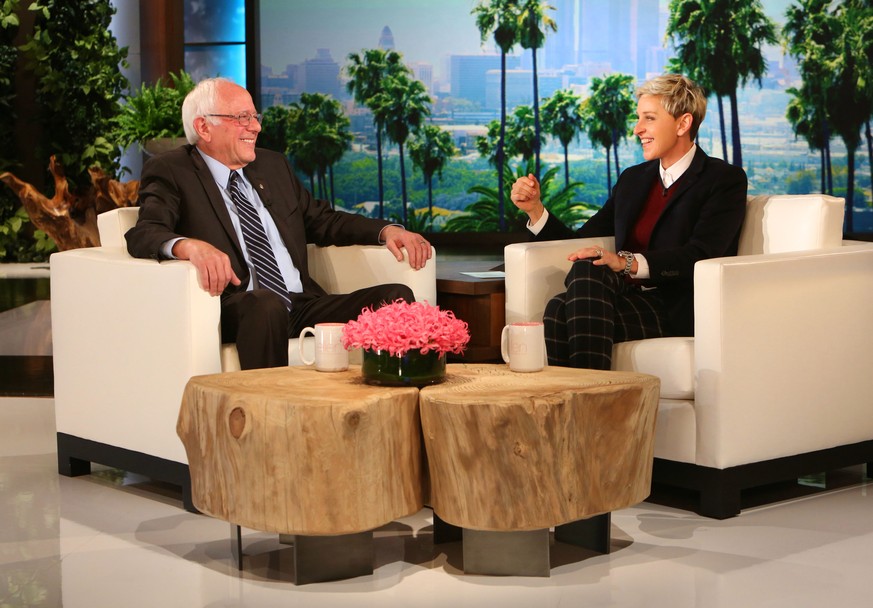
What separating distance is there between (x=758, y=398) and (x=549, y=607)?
40.7 inches

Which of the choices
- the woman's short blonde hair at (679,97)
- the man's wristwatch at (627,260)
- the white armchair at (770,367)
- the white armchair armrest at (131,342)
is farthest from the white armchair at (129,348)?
the white armchair at (770,367)

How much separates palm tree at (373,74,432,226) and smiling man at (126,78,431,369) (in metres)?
5.37

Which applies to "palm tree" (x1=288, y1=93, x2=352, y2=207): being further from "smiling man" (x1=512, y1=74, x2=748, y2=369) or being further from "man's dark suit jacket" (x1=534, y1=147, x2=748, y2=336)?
"man's dark suit jacket" (x1=534, y1=147, x2=748, y2=336)

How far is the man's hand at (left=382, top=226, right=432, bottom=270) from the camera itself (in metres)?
3.77

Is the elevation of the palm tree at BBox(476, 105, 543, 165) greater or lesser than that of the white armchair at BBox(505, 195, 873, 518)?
greater

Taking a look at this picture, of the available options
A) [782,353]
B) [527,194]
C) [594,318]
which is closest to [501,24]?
[527,194]

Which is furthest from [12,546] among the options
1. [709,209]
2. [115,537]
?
[709,209]

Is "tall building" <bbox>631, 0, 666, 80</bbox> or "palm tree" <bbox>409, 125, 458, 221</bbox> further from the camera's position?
"palm tree" <bbox>409, 125, 458, 221</bbox>

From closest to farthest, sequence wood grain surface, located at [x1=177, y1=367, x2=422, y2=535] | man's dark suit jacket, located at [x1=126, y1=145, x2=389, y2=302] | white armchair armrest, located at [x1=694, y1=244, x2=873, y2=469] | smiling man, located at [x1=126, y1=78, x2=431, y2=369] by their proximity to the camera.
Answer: wood grain surface, located at [x1=177, y1=367, x2=422, y2=535] < white armchair armrest, located at [x1=694, y1=244, x2=873, y2=469] < man's dark suit jacket, located at [x1=126, y1=145, x2=389, y2=302] < smiling man, located at [x1=126, y1=78, x2=431, y2=369]

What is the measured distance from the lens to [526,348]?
2.80m

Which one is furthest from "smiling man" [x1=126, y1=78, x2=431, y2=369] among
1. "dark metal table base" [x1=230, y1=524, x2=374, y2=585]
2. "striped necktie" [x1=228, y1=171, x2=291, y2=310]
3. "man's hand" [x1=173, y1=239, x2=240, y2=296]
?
"dark metal table base" [x1=230, y1=524, x2=374, y2=585]

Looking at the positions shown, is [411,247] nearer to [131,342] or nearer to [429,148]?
[131,342]

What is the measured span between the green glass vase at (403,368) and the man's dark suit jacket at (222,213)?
0.92 m

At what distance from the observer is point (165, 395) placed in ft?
10.7
